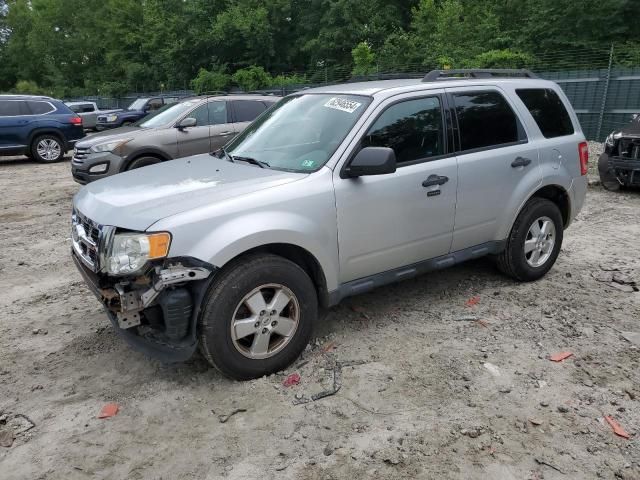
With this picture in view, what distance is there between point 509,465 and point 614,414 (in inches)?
32.8

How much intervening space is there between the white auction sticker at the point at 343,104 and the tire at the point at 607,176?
21.2ft

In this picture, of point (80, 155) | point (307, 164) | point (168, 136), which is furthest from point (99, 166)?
point (307, 164)

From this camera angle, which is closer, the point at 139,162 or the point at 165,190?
the point at 165,190

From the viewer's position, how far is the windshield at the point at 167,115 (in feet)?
30.2

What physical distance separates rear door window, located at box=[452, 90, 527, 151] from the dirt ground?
134cm

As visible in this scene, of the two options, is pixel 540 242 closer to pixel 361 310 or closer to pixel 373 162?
pixel 361 310

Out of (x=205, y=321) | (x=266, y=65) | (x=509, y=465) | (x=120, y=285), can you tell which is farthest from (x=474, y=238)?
(x=266, y=65)

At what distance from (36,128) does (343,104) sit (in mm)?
12717

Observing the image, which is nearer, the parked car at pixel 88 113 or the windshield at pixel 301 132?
the windshield at pixel 301 132

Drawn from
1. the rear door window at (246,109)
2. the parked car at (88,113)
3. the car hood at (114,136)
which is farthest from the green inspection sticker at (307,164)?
the parked car at (88,113)

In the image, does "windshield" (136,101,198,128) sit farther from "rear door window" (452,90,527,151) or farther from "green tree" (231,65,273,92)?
"green tree" (231,65,273,92)

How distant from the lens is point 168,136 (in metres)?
8.89

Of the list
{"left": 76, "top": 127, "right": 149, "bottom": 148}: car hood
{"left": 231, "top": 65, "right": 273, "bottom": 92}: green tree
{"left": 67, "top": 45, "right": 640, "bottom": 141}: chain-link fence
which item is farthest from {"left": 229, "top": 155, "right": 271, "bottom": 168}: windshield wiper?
{"left": 231, "top": 65, "right": 273, "bottom": 92}: green tree

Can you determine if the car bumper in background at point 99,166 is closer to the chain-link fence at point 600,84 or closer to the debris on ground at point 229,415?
the debris on ground at point 229,415
